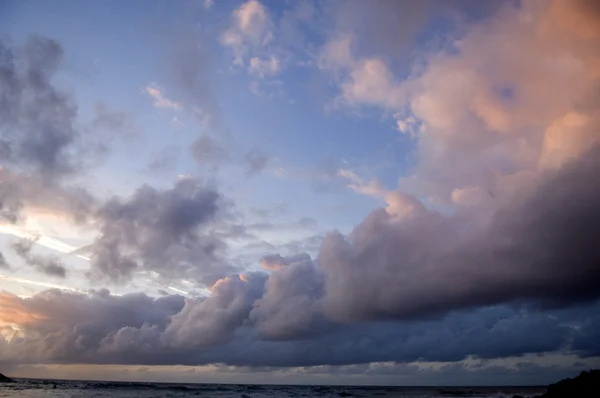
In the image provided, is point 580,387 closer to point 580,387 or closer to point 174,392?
point 580,387

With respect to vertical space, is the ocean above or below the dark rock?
below

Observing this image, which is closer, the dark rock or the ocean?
the dark rock

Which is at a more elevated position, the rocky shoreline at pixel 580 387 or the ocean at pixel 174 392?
the rocky shoreline at pixel 580 387

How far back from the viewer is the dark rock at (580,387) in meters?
36.0

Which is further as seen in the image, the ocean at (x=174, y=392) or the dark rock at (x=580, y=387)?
the ocean at (x=174, y=392)

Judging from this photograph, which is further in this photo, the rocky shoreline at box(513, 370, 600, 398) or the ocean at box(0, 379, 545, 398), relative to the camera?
the ocean at box(0, 379, 545, 398)

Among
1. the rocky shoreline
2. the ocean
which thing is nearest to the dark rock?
the rocky shoreline

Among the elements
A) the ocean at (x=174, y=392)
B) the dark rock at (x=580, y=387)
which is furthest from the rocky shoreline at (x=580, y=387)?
the ocean at (x=174, y=392)

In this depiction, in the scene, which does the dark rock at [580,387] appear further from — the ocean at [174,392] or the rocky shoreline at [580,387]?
the ocean at [174,392]

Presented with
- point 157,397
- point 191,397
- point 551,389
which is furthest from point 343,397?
point 551,389

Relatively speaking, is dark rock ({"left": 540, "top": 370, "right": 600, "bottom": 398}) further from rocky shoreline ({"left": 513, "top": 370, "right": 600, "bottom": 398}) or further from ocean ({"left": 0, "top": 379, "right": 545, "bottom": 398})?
ocean ({"left": 0, "top": 379, "right": 545, "bottom": 398})

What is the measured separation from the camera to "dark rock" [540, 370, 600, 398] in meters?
36.0

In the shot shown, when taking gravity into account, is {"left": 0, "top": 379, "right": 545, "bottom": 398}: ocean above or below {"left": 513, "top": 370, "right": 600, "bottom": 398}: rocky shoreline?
below

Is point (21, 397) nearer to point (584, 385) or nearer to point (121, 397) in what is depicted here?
point (121, 397)
